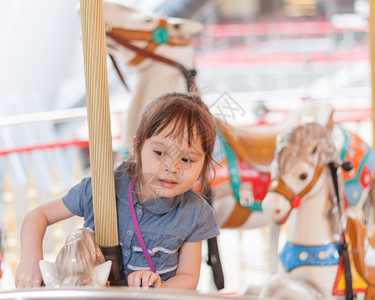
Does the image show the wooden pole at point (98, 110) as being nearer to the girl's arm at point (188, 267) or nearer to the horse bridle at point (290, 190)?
the girl's arm at point (188, 267)

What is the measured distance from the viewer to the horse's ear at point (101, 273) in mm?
887

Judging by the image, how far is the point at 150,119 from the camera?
1054mm

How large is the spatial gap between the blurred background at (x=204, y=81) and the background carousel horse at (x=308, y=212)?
223 millimetres

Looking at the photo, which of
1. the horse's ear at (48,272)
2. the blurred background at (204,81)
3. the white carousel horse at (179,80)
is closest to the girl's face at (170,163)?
the blurred background at (204,81)

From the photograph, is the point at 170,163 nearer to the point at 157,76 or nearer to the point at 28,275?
the point at 28,275

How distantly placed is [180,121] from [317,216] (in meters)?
0.62

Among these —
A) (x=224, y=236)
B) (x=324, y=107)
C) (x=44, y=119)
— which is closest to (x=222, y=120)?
(x=324, y=107)

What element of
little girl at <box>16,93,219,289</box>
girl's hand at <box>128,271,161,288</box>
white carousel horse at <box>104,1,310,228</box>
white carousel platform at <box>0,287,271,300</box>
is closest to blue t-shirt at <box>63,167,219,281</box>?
little girl at <box>16,93,219,289</box>

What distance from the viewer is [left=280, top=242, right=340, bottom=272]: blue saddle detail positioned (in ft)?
4.83

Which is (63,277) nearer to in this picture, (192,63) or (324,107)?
(324,107)

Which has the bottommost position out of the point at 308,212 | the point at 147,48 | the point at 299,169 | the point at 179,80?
the point at 308,212

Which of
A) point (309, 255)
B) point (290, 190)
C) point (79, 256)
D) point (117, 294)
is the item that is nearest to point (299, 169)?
point (290, 190)

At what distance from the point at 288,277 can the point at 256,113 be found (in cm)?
137

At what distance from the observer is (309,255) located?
1.51m
